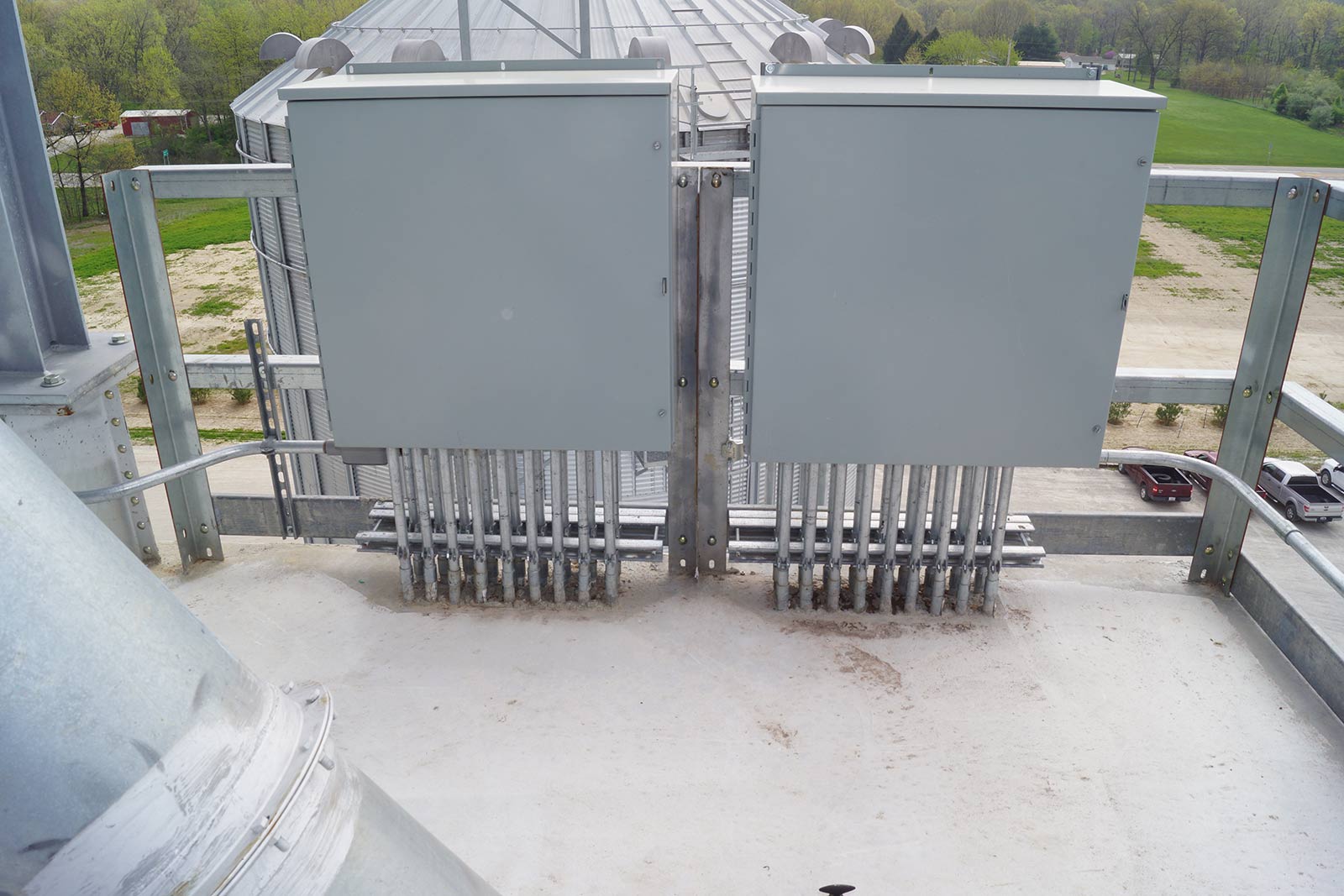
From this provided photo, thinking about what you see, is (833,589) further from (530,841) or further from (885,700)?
(530,841)

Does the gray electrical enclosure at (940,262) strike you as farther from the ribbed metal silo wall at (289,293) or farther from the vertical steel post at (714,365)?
the ribbed metal silo wall at (289,293)

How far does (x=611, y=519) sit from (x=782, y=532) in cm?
64

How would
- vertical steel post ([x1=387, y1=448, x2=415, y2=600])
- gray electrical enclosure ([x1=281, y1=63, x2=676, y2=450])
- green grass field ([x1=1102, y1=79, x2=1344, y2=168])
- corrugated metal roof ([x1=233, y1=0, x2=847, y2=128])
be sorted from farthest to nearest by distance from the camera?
green grass field ([x1=1102, y1=79, x2=1344, y2=168]) < corrugated metal roof ([x1=233, y1=0, x2=847, y2=128]) < vertical steel post ([x1=387, y1=448, x2=415, y2=600]) < gray electrical enclosure ([x1=281, y1=63, x2=676, y2=450])

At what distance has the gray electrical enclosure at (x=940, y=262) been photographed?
9.82ft

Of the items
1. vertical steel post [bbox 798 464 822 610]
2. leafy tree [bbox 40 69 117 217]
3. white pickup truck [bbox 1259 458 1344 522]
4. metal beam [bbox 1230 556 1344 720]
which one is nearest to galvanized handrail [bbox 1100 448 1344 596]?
metal beam [bbox 1230 556 1344 720]

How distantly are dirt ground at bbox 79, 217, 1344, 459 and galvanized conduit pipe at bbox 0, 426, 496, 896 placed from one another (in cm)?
2072

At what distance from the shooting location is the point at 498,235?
125 inches

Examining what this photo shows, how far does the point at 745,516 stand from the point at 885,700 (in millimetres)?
924

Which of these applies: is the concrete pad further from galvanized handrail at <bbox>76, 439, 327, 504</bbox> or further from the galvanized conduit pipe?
the galvanized conduit pipe

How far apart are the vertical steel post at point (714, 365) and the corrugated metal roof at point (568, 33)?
7514 millimetres

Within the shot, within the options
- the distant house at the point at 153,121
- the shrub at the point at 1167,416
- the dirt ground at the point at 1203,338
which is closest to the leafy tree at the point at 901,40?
the dirt ground at the point at 1203,338

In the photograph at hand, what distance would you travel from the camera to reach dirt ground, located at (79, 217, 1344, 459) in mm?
22281

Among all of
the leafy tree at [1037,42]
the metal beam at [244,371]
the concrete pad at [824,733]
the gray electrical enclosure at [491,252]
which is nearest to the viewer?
the concrete pad at [824,733]

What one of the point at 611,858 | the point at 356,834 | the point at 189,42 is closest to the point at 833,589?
the point at 611,858
